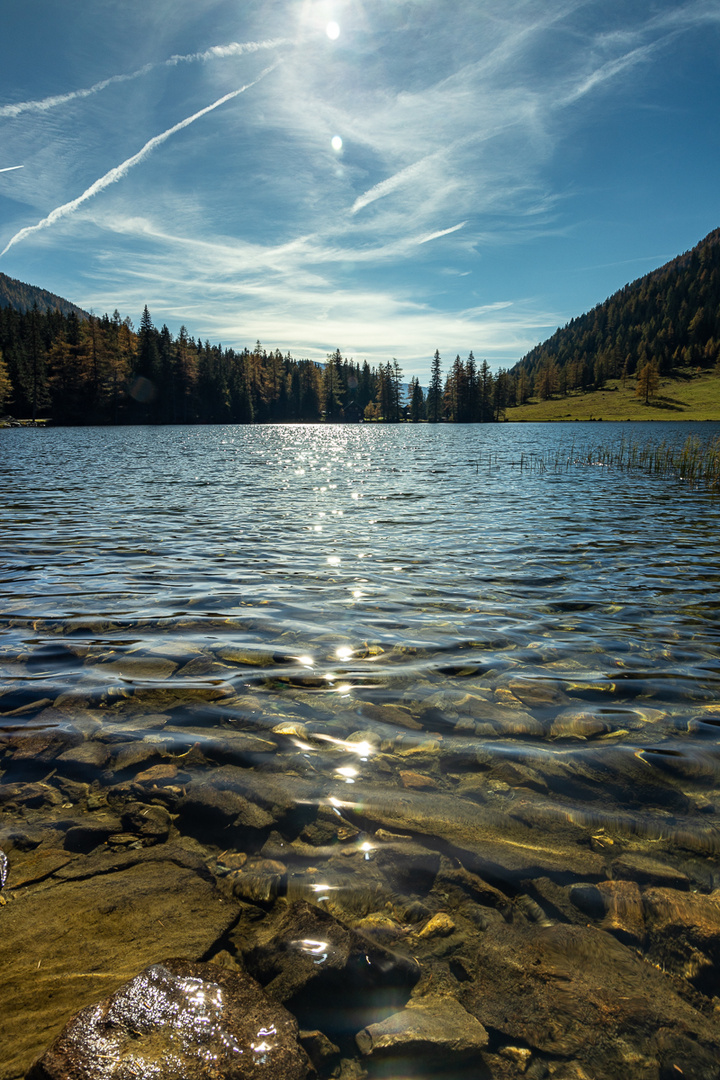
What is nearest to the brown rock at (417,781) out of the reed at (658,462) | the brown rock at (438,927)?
the brown rock at (438,927)

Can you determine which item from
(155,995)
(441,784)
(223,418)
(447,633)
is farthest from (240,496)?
(223,418)

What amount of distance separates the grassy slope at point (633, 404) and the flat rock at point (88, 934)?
142 metres

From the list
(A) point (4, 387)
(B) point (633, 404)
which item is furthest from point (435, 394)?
(A) point (4, 387)

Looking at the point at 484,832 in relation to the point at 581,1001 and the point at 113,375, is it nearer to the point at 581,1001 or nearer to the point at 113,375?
the point at 581,1001

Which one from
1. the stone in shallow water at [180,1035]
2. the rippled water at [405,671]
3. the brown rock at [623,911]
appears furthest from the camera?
the rippled water at [405,671]

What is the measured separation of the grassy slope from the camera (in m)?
132

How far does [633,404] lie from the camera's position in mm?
147500

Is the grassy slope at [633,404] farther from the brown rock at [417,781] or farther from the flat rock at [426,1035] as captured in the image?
the flat rock at [426,1035]

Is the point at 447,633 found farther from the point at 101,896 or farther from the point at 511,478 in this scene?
the point at 511,478

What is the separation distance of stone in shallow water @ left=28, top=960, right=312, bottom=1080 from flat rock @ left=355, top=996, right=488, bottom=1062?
39 centimetres

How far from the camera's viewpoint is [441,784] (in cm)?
435

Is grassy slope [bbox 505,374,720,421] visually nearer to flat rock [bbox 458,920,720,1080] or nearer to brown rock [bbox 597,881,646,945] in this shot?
brown rock [bbox 597,881,646,945]

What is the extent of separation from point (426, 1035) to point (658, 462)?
35.2 meters

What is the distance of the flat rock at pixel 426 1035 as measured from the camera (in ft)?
7.87
